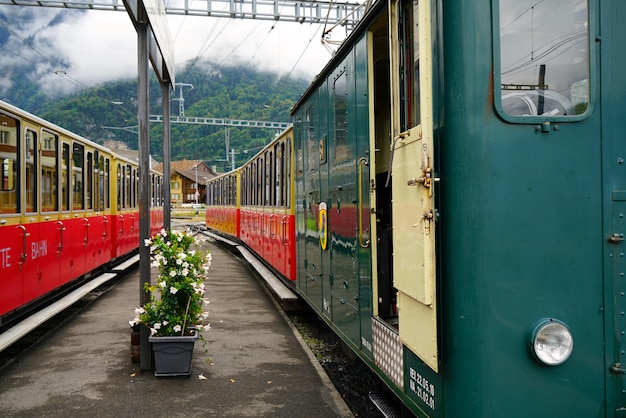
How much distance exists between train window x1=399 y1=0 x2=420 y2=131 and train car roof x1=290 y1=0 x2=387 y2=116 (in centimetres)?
44

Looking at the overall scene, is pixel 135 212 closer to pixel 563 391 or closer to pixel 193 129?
pixel 563 391

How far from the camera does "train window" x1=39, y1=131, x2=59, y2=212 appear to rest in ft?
25.2

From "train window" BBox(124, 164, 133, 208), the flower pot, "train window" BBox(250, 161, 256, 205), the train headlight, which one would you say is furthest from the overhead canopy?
"train window" BBox(124, 164, 133, 208)

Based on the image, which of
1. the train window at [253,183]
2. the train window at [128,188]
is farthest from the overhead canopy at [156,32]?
the train window at [128,188]

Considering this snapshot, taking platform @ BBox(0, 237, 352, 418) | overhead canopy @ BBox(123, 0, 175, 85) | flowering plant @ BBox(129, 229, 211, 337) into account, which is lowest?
platform @ BBox(0, 237, 352, 418)

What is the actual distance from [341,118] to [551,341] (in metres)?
2.86

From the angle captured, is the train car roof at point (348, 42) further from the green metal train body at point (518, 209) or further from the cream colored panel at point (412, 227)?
the cream colored panel at point (412, 227)

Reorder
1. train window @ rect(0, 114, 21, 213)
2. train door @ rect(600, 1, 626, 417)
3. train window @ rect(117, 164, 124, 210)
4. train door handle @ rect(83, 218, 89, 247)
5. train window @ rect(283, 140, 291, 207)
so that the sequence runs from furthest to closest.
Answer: train window @ rect(117, 164, 124, 210) < train door handle @ rect(83, 218, 89, 247) < train window @ rect(283, 140, 291, 207) < train window @ rect(0, 114, 21, 213) < train door @ rect(600, 1, 626, 417)

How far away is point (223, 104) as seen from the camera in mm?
75438

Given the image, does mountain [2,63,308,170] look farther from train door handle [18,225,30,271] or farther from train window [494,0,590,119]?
train window [494,0,590,119]

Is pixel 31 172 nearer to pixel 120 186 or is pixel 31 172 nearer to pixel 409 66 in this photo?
pixel 409 66

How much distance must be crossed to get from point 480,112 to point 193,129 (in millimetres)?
91123

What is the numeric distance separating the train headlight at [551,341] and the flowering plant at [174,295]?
380 centimetres

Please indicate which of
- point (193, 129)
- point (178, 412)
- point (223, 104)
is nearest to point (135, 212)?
point (178, 412)
